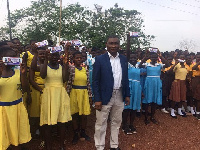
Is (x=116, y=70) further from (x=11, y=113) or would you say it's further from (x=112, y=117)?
(x=11, y=113)

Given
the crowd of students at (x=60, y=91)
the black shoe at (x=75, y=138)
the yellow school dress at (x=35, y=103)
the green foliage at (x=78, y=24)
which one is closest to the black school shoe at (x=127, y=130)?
the crowd of students at (x=60, y=91)

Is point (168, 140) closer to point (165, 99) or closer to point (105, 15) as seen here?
point (165, 99)

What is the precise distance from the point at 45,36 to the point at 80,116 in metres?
16.6

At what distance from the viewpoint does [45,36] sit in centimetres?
1984

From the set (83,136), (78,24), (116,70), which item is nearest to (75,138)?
(83,136)

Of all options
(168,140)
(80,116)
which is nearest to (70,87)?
(80,116)

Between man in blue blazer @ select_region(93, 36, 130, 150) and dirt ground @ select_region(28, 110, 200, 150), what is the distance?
2.49 ft

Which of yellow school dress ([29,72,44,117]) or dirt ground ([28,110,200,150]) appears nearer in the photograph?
yellow school dress ([29,72,44,117])

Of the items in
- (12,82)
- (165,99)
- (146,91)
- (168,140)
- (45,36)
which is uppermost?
(45,36)

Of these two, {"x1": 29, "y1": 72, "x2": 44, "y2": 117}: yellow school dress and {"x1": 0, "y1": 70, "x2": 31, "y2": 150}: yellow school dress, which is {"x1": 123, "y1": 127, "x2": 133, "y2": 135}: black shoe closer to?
{"x1": 29, "y1": 72, "x2": 44, "y2": 117}: yellow school dress

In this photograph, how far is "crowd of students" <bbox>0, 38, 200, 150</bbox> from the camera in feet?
10.0

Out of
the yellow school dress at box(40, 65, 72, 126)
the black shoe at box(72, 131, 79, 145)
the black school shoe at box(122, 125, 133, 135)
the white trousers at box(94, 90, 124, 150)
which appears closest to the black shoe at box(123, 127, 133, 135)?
the black school shoe at box(122, 125, 133, 135)

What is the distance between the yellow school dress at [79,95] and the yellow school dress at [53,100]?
603mm

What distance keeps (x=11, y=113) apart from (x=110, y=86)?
1.68m
